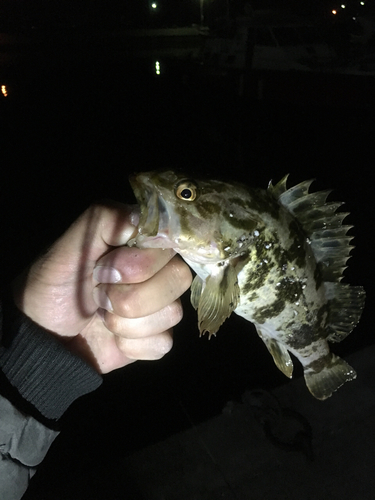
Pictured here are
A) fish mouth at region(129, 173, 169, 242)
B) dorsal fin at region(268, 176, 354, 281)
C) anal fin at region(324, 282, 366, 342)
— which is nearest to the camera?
fish mouth at region(129, 173, 169, 242)

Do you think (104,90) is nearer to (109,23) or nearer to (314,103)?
(314,103)

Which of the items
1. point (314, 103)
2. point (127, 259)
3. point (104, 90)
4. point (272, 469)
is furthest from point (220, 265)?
point (104, 90)

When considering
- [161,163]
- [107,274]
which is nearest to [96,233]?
[107,274]

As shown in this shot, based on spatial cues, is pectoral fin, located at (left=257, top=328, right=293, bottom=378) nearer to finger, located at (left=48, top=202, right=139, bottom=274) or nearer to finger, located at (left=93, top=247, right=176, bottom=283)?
finger, located at (left=93, top=247, right=176, bottom=283)

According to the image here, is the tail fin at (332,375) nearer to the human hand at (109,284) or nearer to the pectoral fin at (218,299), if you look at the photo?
the pectoral fin at (218,299)

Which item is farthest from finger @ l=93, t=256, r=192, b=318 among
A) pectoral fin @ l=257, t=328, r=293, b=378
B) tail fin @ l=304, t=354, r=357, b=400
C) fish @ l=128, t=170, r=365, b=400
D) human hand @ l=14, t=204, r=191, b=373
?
tail fin @ l=304, t=354, r=357, b=400

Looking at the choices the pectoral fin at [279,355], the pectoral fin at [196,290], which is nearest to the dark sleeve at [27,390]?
the pectoral fin at [196,290]

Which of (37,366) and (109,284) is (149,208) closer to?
(109,284)
